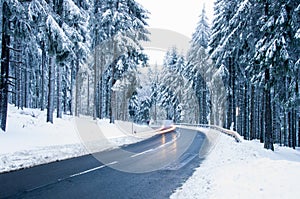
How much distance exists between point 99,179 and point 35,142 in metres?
6.70

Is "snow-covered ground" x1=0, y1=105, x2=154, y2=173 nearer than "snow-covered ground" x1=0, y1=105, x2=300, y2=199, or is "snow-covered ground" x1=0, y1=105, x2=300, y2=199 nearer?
"snow-covered ground" x1=0, y1=105, x2=300, y2=199

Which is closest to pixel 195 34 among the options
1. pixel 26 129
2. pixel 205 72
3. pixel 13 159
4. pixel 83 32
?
pixel 205 72

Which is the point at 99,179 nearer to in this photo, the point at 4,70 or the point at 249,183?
the point at 249,183

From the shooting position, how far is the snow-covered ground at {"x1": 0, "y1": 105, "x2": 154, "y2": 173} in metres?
11.8

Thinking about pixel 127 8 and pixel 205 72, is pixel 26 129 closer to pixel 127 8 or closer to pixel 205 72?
pixel 127 8

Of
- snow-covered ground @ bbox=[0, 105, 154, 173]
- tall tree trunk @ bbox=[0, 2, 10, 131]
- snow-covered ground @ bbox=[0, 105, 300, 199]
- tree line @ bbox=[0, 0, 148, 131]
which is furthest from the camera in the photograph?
tree line @ bbox=[0, 0, 148, 131]

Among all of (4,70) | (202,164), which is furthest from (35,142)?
(202,164)

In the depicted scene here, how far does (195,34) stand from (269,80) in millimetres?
29365

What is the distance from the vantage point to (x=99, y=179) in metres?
9.43

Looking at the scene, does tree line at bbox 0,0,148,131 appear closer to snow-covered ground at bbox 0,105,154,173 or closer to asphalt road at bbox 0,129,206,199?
snow-covered ground at bbox 0,105,154,173

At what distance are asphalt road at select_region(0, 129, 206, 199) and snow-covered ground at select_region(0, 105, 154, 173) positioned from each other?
1005mm

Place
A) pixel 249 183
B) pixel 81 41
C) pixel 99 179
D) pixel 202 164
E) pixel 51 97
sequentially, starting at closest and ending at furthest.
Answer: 1. pixel 249 183
2. pixel 99 179
3. pixel 202 164
4. pixel 51 97
5. pixel 81 41

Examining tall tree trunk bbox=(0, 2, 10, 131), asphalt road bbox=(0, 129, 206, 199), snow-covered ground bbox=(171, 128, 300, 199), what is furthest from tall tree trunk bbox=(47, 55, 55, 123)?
snow-covered ground bbox=(171, 128, 300, 199)

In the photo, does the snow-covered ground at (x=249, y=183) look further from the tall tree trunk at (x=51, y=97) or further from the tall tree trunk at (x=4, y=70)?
the tall tree trunk at (x=51, y=97)
